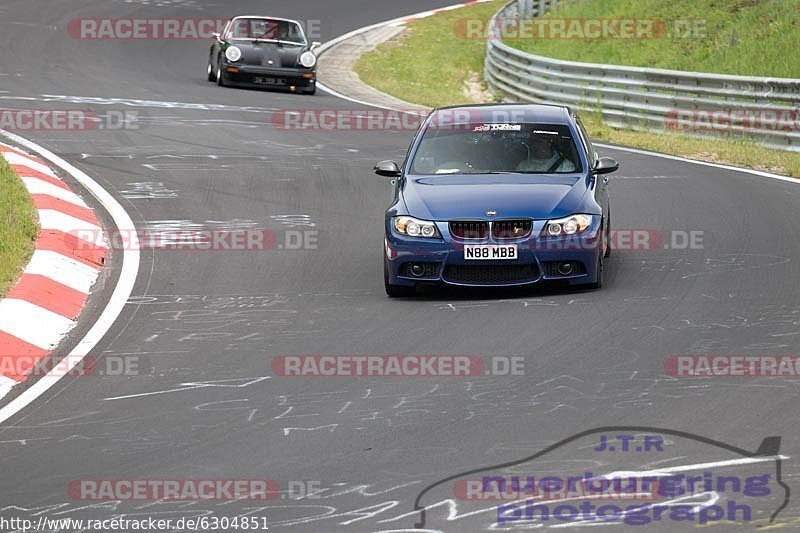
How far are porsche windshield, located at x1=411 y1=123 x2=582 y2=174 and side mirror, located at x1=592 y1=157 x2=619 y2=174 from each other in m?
0.16

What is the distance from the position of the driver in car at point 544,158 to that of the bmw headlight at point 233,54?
621 inches

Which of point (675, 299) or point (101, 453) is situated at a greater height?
point (675, 299)

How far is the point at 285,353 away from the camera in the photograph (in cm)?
921

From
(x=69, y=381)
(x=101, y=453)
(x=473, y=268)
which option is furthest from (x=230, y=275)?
(x=101, y=453)

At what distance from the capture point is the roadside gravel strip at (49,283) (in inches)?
370

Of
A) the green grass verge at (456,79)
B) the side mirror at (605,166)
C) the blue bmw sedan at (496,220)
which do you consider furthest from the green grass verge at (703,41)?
the blue bmw sedan at (496,220)

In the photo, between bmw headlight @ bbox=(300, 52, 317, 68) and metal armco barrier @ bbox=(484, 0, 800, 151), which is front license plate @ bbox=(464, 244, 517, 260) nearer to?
metal armco barrier @ bbox=(484, 0, 800, 151)

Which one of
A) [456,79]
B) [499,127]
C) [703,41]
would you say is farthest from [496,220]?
[456,79]

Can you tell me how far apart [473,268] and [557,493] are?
4.62 metres

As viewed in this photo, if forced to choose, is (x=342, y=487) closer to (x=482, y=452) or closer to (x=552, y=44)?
(x=482, y=452)

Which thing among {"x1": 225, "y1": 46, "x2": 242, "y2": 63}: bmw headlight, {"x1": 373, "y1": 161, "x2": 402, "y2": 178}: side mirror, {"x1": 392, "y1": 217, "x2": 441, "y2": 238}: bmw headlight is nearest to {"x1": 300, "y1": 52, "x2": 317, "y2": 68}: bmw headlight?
{"x1": 225, "y1": 46, "x2": 242, "y2": 63}: bmw headlight

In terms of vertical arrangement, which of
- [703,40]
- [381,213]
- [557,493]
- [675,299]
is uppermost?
[703,40]

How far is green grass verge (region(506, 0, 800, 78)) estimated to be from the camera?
2675 centimetres

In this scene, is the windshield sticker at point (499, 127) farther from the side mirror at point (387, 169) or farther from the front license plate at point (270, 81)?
the front license plate at point (270, 81)
